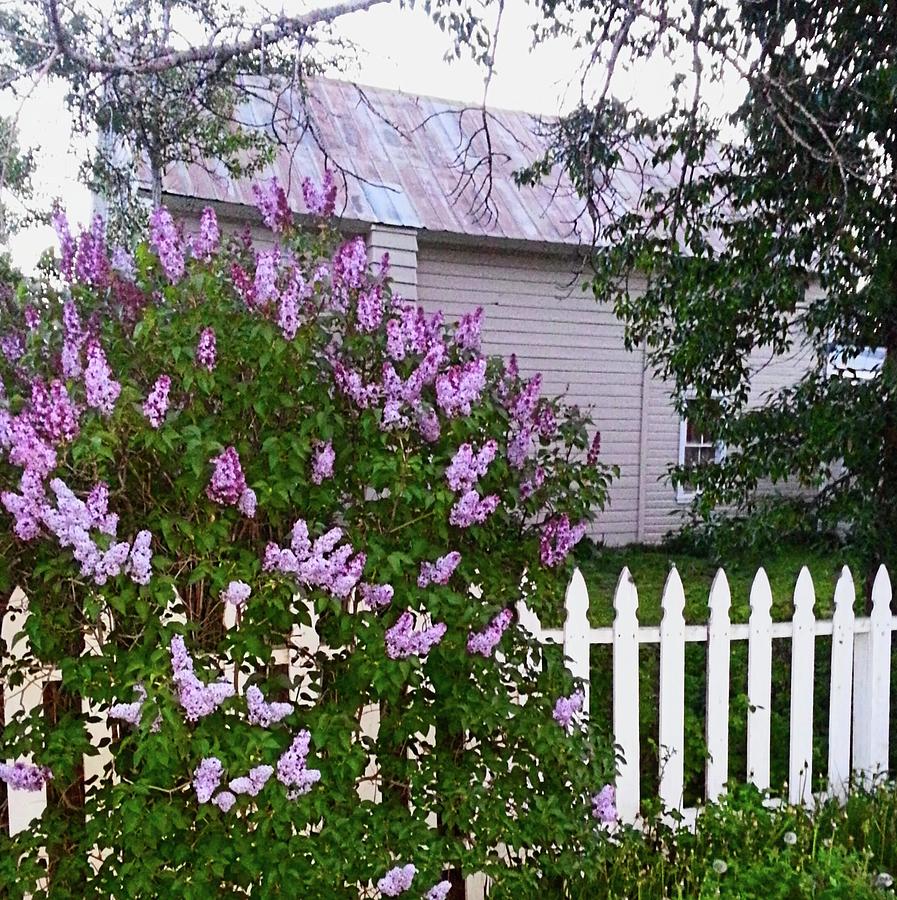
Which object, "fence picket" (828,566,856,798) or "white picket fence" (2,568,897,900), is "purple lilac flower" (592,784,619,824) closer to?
"white picket fence" (2,568,897,900)

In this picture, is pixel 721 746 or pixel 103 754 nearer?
pixel 103 754

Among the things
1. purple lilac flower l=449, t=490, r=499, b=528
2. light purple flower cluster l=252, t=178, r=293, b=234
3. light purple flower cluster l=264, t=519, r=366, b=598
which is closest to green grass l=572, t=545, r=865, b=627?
purple lilac flower l=449, t=490, r=499, b=528

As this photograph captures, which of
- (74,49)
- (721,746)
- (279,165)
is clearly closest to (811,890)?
(721,746)

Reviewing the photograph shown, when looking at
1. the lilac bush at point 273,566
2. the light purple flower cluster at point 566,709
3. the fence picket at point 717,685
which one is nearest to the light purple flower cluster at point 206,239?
the lilac bush at point 273,566

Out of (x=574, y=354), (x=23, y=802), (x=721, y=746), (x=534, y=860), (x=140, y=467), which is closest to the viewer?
(x=140, y=467)

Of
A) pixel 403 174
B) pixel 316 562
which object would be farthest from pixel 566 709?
pixel 403 174

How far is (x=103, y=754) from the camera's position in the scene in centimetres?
246

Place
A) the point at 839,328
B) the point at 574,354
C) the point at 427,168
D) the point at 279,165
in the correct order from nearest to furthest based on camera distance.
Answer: the point at 839,328 → the point at 279,165 → the point at 427,168 → the point at 574,354

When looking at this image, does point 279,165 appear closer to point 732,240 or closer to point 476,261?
point 476,261

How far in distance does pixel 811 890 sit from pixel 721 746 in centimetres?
61

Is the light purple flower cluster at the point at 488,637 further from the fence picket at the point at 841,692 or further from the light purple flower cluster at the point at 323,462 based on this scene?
the fence picket at the point at 841,692

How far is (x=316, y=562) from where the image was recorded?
1.99m

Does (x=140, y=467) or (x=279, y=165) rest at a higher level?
(x=279, y=165)

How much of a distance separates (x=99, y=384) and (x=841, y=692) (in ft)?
9.44
